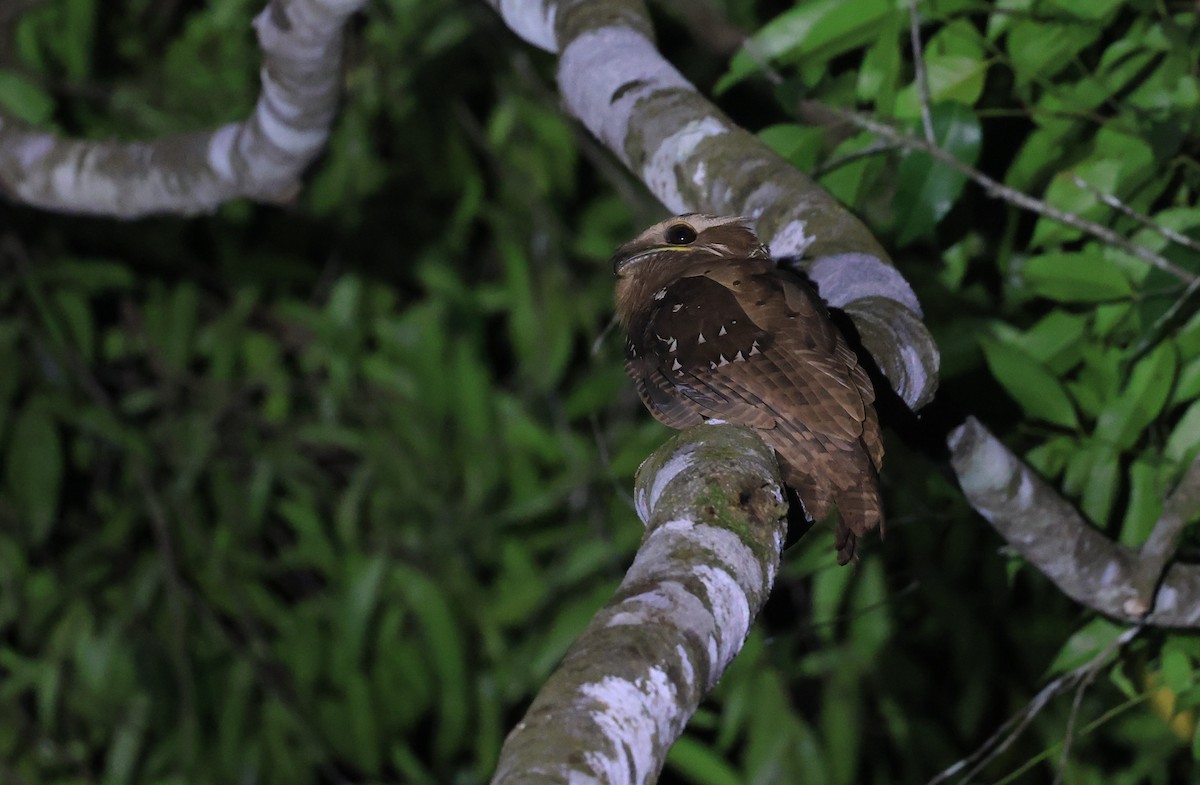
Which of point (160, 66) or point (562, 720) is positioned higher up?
point (160, 66)

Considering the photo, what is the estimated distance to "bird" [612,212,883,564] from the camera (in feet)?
4.59

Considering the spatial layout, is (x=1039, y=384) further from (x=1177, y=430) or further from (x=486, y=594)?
(x=486, y=594)

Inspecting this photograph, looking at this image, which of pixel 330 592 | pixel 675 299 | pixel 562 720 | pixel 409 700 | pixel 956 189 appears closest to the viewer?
pixel 562 720

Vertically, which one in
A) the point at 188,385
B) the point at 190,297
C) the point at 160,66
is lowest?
the point at 188,385

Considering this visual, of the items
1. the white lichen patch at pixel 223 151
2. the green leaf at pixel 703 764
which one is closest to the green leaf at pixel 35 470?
the white lichen patch at pixel 223 151

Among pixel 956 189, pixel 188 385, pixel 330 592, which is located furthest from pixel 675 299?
pixel 188 385

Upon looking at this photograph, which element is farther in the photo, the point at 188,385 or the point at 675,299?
the point at 188,385

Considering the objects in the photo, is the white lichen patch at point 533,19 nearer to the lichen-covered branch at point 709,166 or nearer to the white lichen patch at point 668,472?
the lichen-covered branch at point 709,166

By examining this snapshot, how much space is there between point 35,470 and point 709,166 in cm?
241

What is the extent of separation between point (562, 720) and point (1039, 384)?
134 centimetres

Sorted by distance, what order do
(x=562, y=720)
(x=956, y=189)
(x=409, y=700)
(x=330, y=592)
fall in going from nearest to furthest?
(x=562, y=720), (x=956, y=189), (x=409, y=700), (x=330, y=592)

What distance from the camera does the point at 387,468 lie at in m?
3.70

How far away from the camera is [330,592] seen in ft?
12.8

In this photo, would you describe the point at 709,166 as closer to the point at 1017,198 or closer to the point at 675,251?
the point at 675,251
